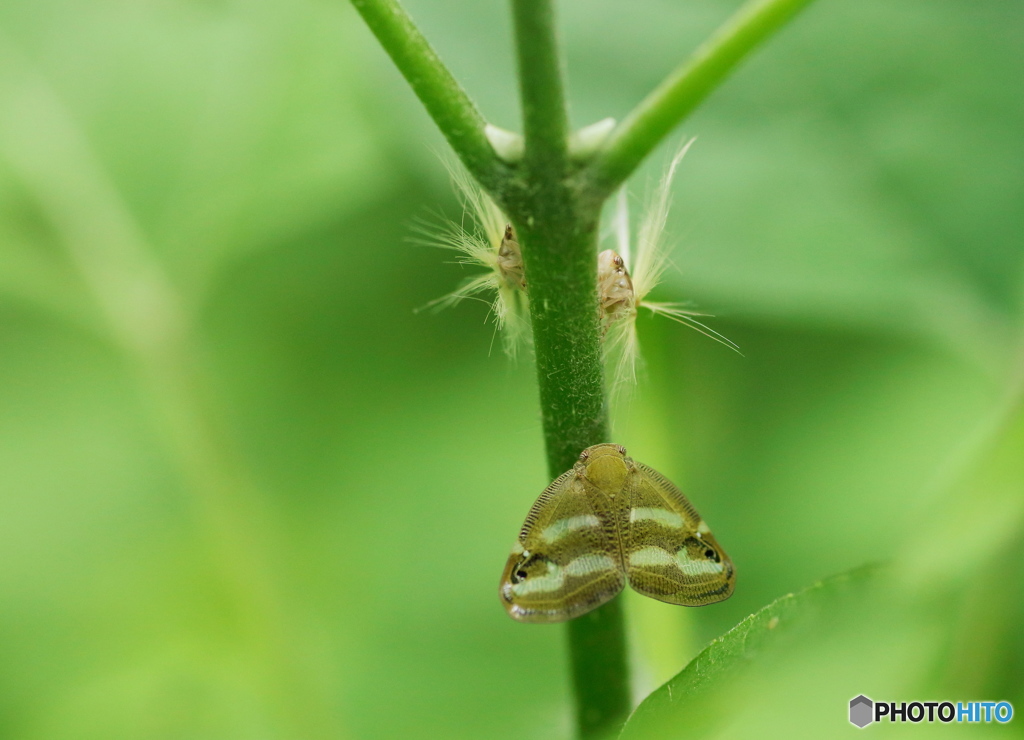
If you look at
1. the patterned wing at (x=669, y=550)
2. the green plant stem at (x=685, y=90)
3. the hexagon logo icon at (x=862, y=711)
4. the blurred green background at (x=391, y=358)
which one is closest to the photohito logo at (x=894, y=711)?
the hexagon logo icon at (x=862, y=711)

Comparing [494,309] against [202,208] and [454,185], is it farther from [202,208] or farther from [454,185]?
[202,208]

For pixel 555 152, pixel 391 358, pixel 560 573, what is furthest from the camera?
pixel 391 358

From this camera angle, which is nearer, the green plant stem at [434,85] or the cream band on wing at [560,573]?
the green plant stem at [434,85]

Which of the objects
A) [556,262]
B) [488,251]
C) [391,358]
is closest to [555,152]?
[556,262]

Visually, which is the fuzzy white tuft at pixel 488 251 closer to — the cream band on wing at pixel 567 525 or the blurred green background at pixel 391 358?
the cream band on wing at pixel 567 525

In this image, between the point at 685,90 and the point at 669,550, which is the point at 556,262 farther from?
the point at 669,550

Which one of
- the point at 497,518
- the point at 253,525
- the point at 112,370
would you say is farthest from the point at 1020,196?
the point at 112,370
